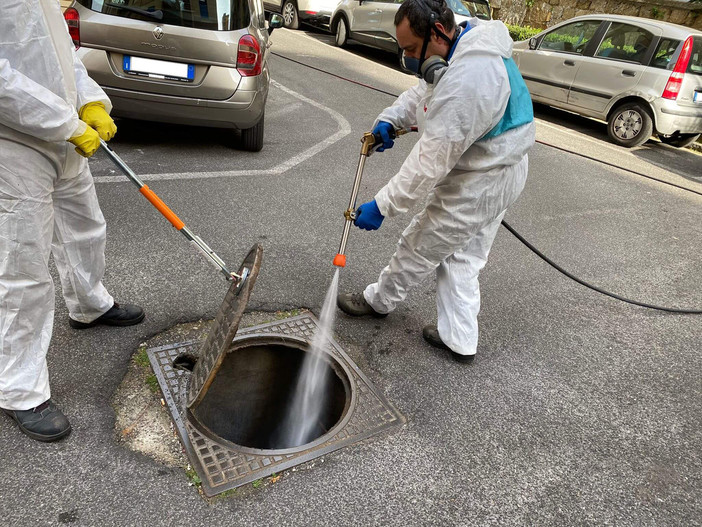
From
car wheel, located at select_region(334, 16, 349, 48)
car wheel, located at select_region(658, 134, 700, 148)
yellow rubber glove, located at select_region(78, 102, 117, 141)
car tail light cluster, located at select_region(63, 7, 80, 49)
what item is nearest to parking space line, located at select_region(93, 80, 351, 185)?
car tail light cluster, located at select_region(63, 7, 80, 49)

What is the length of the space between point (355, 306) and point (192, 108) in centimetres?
278

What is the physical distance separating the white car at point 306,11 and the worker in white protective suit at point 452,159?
11.1 m

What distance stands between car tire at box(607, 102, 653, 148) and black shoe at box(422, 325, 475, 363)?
6.75m

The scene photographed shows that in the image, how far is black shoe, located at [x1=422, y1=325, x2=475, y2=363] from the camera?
9.90 feet

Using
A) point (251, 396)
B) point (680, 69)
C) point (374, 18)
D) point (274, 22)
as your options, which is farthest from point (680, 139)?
point (251, 396)

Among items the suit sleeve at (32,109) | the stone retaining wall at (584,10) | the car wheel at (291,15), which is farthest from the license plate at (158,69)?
the stone retaining wall at (584,10)

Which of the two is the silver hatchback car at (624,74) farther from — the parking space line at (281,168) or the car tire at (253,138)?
the car tire at (253,138)

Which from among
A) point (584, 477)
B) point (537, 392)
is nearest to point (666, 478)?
point (584, 477)

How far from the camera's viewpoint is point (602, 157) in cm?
755

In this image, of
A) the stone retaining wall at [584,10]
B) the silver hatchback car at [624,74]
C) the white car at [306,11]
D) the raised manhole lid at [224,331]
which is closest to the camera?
the raised manhole lid at [224,331]

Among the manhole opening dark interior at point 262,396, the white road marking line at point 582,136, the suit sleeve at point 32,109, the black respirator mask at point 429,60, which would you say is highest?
the black respirator mask at point 429,60

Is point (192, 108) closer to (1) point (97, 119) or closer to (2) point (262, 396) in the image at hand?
(1) point (97, 119)

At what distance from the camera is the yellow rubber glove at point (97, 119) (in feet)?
7.64

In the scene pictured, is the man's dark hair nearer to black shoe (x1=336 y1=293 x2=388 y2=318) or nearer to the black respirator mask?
the black respirator mask
